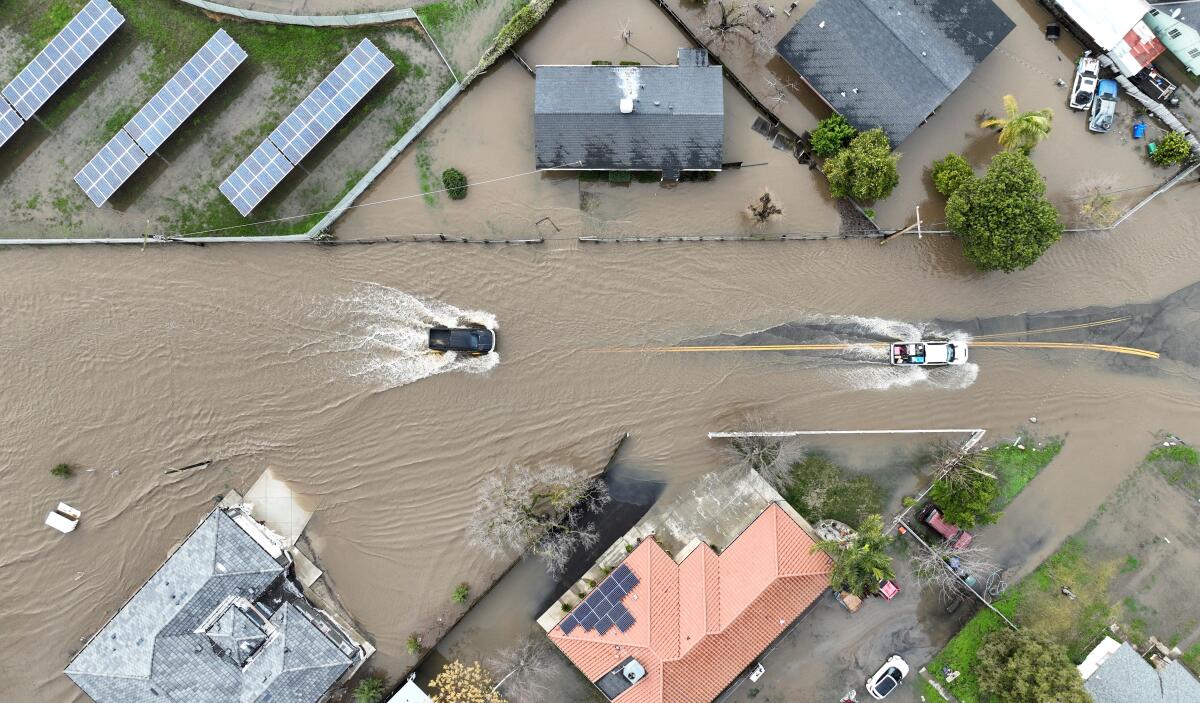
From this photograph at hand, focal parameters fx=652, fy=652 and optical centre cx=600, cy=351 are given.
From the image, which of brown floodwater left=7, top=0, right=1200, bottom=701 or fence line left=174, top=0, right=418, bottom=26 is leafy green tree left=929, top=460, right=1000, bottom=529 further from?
fence line left=174, top=0, right=418, bottom=26

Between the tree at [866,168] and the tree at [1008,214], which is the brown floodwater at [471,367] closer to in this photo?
the tree at [866,168]

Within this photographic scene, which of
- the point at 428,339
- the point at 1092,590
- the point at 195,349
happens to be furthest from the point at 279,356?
the point at 1092,590

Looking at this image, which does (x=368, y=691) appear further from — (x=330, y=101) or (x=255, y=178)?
(x=330, y=101)

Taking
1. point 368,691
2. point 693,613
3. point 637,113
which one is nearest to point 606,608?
point 693,613

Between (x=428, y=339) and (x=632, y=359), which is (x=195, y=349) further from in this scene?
(x=632, y=359)

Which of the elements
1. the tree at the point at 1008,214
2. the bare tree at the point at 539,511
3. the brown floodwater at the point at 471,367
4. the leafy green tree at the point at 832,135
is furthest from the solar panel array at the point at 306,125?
the tree at the point at 1008,214

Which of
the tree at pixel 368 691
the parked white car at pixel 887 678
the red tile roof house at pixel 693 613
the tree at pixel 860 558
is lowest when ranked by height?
the parked white car at pixel 887 678
